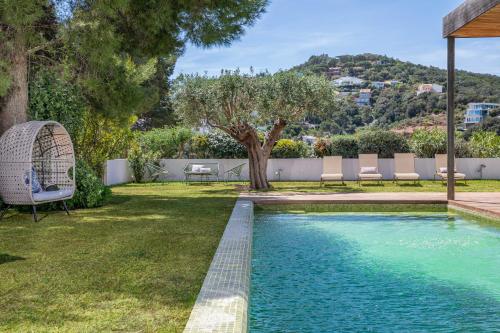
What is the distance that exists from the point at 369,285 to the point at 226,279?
1703 mm

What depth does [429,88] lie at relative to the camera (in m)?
40.7

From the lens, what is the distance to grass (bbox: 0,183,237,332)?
11.1ft

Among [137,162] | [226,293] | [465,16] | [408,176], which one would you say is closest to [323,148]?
[408,176]

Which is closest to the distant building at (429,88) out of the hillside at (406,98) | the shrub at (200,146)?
the hillside at (406,98)

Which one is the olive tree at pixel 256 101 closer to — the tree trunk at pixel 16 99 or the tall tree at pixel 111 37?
the tall tree at pixel 111 37

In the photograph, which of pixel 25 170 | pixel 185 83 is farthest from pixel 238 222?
pixel 185 83

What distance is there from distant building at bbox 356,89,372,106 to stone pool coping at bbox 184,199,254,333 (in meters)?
35.0

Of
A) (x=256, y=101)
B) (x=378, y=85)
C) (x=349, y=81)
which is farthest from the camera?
(x=349, y=81)

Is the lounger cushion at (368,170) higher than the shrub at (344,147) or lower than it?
lower

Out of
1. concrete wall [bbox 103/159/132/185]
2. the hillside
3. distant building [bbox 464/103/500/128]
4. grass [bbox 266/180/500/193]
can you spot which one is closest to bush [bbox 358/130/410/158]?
grass [bbox 266/180/500/193]

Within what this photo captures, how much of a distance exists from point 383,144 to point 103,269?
19000mm

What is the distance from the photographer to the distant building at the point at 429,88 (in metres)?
39.3

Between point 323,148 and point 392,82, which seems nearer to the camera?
point 323,148

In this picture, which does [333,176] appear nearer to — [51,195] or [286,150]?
[286,150]
